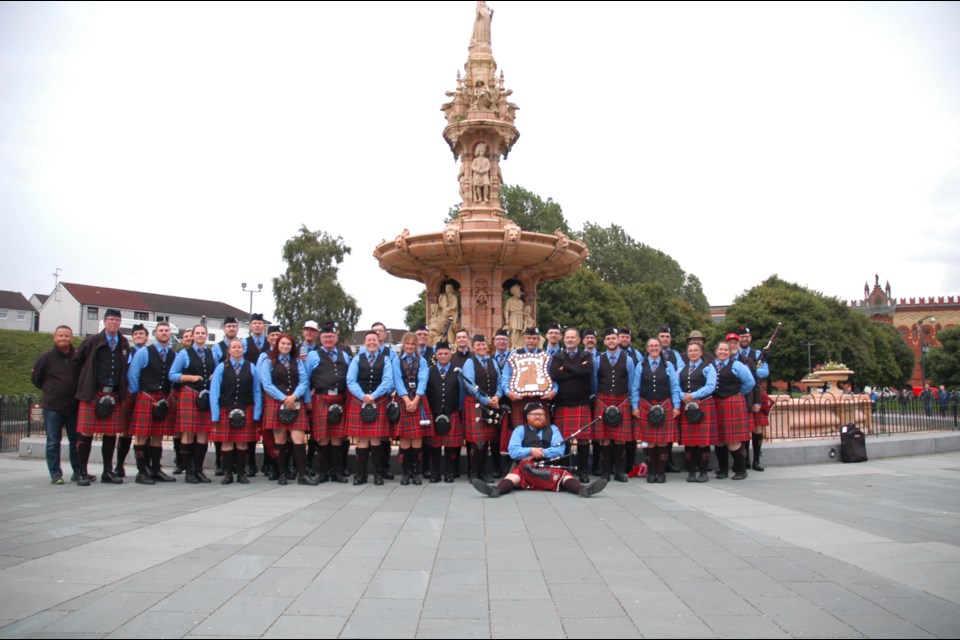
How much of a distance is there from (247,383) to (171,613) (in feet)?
19.0

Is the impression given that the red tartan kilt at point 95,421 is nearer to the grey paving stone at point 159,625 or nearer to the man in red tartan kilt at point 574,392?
the man in red tartan kilt at point 574,392

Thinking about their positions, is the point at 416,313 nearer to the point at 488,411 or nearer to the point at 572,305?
the point at 572,305

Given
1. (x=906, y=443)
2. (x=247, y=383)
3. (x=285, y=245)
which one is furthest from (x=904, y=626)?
(x=285, y=245)

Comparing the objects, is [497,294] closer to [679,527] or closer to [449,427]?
[449,427]

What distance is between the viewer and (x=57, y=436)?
9461 mm

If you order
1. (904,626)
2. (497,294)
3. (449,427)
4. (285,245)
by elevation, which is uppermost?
(285,245)

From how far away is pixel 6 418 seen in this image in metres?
14.9

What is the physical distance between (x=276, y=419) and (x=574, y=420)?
4.03 metres

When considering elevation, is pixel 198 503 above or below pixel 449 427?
below

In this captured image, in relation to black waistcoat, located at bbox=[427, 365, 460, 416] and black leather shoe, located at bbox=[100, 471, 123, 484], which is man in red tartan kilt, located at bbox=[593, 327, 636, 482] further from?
black leather shoe, located at bbox=[100, 471, 123, 484]

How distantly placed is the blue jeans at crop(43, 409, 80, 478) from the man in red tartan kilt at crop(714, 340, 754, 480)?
8.95 meters

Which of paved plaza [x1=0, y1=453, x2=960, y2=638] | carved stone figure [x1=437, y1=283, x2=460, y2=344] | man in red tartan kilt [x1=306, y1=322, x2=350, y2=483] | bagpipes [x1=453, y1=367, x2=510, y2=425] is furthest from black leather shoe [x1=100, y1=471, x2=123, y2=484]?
carved stone figure [x1=437, y1=283, x2=460, y2=344]

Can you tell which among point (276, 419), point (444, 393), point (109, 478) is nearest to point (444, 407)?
point (444, 393)

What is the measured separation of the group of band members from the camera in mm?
9336
